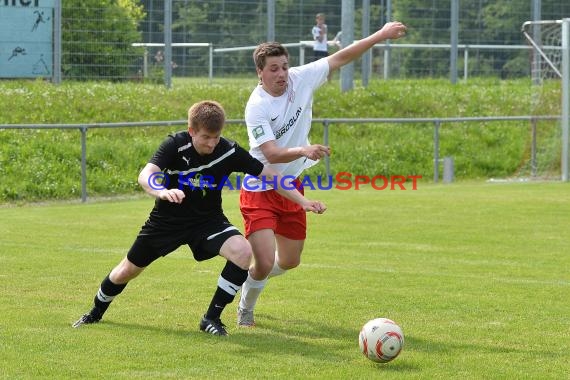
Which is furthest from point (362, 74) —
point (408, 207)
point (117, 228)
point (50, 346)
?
point (50, 346)

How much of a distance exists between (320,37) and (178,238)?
711 inches

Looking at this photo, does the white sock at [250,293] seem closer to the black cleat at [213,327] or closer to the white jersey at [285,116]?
the black cleat at [213,327]

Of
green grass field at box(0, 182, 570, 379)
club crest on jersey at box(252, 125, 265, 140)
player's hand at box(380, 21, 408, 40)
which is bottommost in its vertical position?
green grass field at box(0, 182, 570, 379)

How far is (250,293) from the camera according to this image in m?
8.19

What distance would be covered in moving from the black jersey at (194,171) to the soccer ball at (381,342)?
1.59 meters

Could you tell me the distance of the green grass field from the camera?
22.3 ft

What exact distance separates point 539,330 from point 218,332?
216 cm

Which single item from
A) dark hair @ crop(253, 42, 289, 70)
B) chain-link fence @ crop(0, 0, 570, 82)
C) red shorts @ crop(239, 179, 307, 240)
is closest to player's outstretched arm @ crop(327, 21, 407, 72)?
dark hair @ crop(253, 42, 289, 70)

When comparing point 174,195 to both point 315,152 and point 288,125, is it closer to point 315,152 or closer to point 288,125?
point 315,152

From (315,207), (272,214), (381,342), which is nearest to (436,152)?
(272,214)

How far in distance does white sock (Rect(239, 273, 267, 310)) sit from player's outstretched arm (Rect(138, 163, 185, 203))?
1081 millimetres

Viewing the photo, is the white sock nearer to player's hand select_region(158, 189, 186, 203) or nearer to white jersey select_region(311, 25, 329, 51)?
player's hand select_region(158, 189, 186, 203)

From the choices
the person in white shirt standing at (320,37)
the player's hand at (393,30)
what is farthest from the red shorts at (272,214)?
the person in white shirt standing at (320,37)

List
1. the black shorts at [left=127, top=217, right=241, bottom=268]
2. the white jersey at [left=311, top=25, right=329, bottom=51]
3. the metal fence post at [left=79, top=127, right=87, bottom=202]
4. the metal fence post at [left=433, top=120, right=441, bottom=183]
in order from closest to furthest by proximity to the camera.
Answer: the black shorts at [left=127, top=217, right=241, bottom=268]
the metal fence post at [left=79, top=127, right=87, bottom=202]
the metal fence post at [left=433, top=120, right=441, bottom=183]
the white jersey at [left=311, top=25, right=329, bottom=51]
